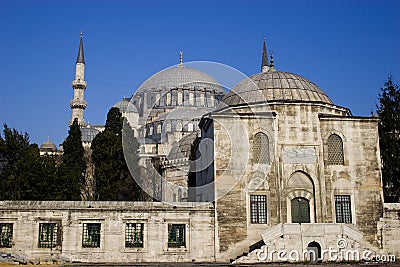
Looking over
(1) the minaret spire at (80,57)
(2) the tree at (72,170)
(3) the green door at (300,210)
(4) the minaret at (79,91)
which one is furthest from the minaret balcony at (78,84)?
(3) the green door at (300,210)

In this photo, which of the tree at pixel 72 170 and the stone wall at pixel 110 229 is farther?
the tree at pixel 72 170

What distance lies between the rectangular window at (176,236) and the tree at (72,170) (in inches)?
391

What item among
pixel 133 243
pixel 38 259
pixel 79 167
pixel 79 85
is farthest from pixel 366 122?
pixel 79 85

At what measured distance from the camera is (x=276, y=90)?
93.1ft

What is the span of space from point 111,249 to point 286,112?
1171 centimetres

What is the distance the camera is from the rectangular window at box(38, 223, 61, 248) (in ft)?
75.7

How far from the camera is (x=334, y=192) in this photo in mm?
25297

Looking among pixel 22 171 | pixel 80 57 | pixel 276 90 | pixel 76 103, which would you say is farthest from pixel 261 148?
pixel 80 57

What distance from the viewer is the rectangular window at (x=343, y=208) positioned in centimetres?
2506

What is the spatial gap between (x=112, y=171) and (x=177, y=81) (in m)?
45.4

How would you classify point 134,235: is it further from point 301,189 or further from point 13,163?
point 13,163

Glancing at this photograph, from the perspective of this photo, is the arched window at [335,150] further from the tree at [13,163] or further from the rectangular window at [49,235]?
the tree at [13,163]

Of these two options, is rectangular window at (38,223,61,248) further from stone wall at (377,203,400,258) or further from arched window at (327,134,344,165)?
stone wall at (377,203,400,258)

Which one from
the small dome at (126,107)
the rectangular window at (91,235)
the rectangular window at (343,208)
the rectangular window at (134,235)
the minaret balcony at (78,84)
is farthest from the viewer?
the small dome at (126,107)
